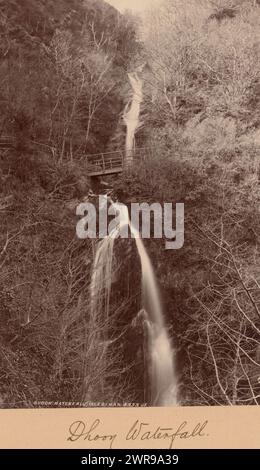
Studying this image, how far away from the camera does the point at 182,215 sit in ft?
49.5

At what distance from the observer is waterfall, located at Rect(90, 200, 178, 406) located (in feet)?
39.4

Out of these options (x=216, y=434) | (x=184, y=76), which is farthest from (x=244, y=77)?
(x=216, y=434)

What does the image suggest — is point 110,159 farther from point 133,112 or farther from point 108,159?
point 133,112

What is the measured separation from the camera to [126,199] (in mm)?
15797

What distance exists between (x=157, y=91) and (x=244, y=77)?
3.57 metres

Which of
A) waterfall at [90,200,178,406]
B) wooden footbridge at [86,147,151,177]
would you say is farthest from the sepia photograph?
wooden footbridge at [86,147,151,177]

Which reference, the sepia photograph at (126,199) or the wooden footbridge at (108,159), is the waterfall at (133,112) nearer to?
the sepia photograph at (126,199)

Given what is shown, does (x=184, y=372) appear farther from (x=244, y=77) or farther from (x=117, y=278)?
(x=244, y=77)

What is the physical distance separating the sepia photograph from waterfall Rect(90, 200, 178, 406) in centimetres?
3

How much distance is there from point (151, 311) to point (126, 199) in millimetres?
4238

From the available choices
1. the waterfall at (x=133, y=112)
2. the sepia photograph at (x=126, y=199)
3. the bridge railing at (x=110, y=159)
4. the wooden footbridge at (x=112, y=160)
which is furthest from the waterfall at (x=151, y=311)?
the waterfall at (x=133, y=112)

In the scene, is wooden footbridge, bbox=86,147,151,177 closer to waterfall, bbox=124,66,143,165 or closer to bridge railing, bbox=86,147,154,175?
bridge railing, bbox=86,147,154,175

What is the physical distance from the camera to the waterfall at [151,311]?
39.4 ft

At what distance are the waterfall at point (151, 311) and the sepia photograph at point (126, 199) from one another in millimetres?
32
